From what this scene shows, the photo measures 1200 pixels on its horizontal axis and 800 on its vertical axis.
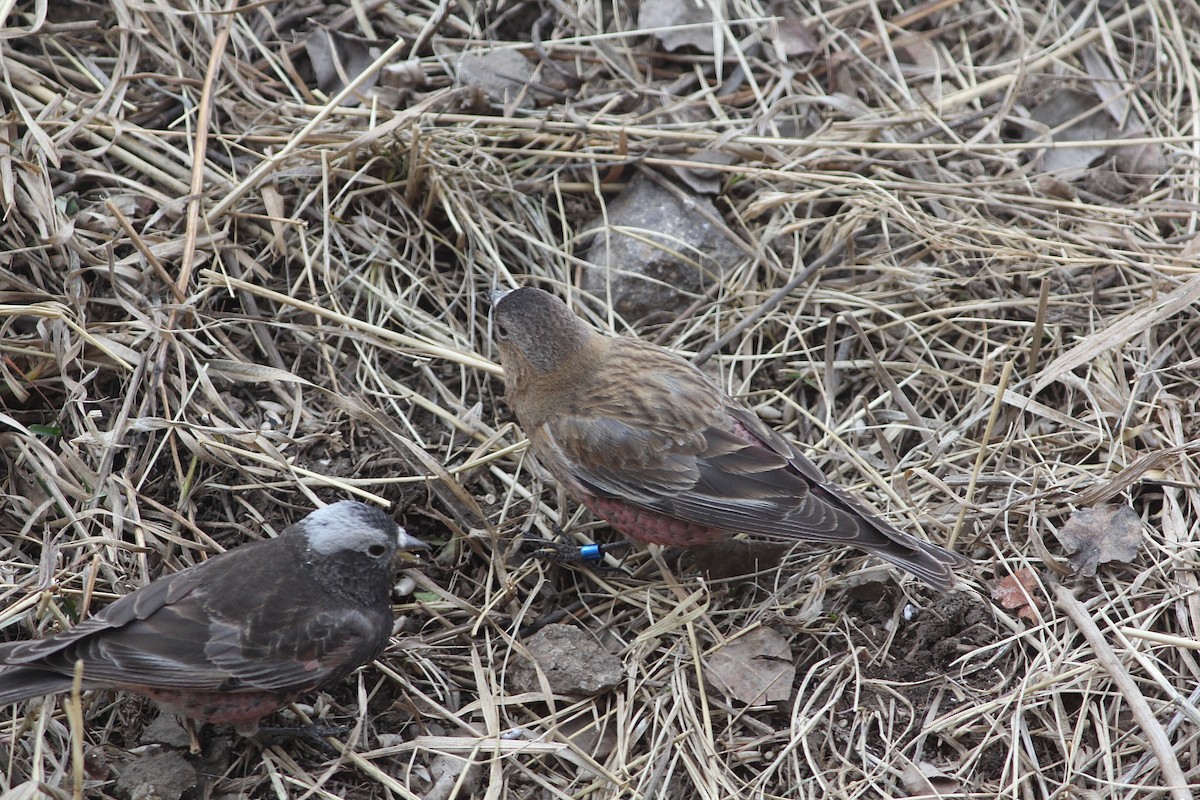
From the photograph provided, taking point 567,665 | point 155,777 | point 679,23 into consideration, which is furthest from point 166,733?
point 679,23

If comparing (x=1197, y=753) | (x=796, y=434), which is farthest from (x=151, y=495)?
(x=1197, y=753)

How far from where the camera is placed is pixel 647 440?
504 cm

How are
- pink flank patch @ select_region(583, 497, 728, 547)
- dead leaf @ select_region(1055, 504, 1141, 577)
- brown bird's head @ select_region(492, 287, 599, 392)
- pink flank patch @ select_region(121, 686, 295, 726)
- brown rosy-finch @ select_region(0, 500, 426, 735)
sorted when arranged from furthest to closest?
1. brown bird's head @ select_region(492, 287, 599, 392)
2. pink flank patch @ select_region(583, 497, 728, 547)
3. dead leaf @ select_region(1055, 504, 1141, 577)
4. pink flank patch @ select_region(121, 686, 295, 726)
5. brown rosy-finch @ select_region(0, 500, 426, 735)

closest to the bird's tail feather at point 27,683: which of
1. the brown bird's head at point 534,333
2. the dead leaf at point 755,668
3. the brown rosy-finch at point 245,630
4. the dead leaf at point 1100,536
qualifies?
the brown rosy-finch at point 245,630

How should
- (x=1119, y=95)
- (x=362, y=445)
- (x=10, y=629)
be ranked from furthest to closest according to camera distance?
(x=1119, y=95) → (x=362, y=445) → (x=10, y=629)

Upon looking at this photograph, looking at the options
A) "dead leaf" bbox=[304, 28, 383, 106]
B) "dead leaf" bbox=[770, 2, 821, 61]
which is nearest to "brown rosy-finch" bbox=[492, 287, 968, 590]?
"dead leaf" bbox=[304, 28, 383, 106]

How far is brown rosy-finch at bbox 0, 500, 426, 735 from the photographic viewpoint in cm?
394

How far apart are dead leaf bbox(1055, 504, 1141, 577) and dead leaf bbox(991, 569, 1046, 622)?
0.66 ft

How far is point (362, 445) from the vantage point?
520 centimetres

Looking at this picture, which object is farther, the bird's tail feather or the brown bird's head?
the brown bird's head

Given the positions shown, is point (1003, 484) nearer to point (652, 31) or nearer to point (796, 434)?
point (796, 434)

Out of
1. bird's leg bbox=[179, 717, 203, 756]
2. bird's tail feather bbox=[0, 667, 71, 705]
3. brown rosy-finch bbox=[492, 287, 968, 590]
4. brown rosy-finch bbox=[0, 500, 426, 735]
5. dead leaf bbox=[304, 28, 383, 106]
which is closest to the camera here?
bird's tail feather bbox=[0, 667, 71, 705]

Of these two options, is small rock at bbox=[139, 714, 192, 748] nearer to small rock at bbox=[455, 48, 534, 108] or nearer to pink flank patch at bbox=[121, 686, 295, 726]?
pink flank patch at bbox=[121, 686, 295, 726]

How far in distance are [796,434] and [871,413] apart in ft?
1.25
